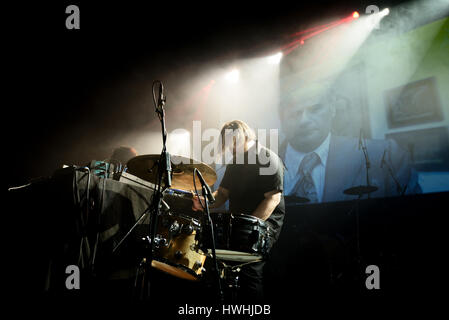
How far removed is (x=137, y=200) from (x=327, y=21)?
4746 millimetres

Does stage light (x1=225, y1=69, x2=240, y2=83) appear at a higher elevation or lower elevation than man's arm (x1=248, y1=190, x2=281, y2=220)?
higher

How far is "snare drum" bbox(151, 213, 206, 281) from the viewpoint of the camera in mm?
2215

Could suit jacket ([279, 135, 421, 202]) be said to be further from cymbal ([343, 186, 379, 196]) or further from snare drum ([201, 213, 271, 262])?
snare drum ([201, 213, 271, 262])

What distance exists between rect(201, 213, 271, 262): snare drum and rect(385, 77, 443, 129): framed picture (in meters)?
3.16

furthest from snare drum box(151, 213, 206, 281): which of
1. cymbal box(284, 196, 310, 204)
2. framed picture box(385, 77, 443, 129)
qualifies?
framed picture box(385, 77, 443, 129)

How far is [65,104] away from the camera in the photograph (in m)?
5.04

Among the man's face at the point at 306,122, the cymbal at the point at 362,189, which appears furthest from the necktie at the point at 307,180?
the cymbal at the point at 362,189

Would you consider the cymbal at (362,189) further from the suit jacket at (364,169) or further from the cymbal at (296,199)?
the cymbal at (296,199)

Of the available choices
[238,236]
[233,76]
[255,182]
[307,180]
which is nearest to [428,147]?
[307,180]

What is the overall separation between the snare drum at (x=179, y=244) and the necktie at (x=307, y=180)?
2.84m

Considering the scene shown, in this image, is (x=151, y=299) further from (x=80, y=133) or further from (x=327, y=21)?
(x=327, y=21)

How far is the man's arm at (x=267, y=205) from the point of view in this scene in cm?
234

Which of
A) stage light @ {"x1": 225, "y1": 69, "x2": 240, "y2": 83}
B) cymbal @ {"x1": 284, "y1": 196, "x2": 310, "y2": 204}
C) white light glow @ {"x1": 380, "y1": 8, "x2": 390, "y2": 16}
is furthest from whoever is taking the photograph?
stage light @ {"x1": 225, "y1": 69, "x2": 240, "y2": 83}

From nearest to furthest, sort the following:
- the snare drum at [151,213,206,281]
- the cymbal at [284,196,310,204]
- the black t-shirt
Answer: the snare drum at [151,213,206,281] → the black t-shirt → the cymbal at [284,196,310,204]
